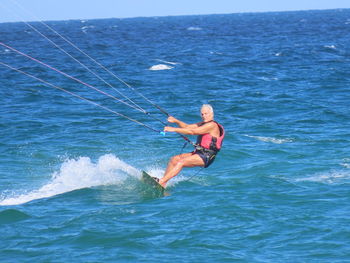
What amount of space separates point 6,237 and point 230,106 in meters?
15.0

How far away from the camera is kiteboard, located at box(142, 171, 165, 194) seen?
498 inches

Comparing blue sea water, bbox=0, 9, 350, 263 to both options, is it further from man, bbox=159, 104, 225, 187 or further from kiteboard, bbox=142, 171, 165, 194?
man, bbox=159, 104, 225, 187

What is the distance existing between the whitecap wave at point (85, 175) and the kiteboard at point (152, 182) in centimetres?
90

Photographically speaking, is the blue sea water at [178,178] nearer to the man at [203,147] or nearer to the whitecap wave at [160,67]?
the man at [203,147]

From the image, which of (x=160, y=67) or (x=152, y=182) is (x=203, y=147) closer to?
(x=152, y=182)

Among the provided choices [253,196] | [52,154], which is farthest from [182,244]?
[52,154]

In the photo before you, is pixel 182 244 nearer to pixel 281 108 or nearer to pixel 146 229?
pixel 146 229

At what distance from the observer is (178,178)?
14.6m

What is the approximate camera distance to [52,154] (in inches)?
675

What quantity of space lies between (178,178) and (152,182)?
6.14 feet

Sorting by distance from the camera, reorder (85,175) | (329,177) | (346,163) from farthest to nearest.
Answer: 1. (346,163)
2. (85,175)
3. (329,177)

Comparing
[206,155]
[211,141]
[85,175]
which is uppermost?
[211,141]

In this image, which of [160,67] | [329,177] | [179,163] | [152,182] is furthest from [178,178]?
[160,67]

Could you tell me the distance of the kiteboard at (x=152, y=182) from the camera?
1266 cm
